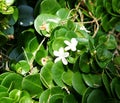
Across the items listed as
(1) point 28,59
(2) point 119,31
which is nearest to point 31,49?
(1) point 28,59

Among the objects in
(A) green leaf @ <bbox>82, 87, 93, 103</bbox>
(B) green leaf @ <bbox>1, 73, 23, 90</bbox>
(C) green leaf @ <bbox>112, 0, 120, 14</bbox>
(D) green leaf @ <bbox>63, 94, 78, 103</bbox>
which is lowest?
(D) green leaf @ <bbox>63, 94, 78, 103</bbox>

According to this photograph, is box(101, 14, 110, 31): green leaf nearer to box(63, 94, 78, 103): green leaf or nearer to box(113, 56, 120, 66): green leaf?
box(113, 56, 120, 66): green leaf

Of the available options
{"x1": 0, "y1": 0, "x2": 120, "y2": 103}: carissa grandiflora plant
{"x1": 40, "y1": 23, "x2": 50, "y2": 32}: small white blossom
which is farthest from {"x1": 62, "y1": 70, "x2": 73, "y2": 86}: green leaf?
{"x1": 40, "y1": 23, "x2": 50, "y2": 32}: small white blossom

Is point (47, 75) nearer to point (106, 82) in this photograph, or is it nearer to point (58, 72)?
point (58, 72)

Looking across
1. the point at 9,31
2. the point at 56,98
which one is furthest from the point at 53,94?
the point at 9,31

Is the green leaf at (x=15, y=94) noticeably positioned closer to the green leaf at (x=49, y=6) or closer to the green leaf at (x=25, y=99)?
the green leaf at (x=25, y=99)

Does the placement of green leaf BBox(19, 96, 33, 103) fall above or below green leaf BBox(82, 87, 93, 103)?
below

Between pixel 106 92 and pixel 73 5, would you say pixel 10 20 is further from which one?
pixel 106 92

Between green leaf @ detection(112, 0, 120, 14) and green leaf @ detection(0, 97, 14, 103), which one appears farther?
green leaf @ detection(112, 0, 120, 14)
